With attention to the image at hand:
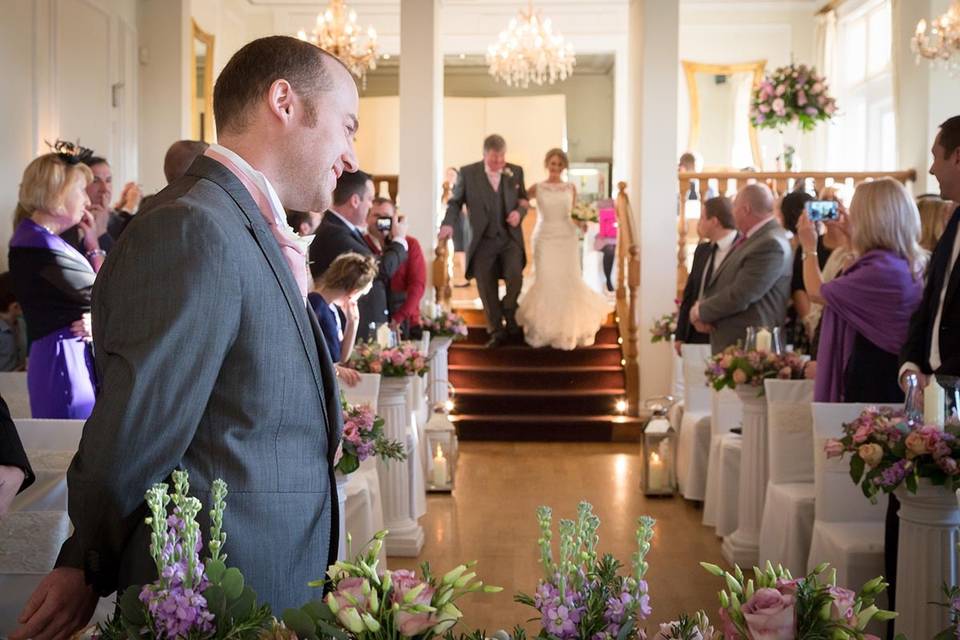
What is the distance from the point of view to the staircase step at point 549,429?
33.2 ft

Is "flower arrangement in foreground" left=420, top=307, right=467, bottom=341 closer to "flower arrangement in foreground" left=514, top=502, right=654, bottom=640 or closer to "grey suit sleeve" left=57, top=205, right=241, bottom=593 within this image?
"grey suit sleeve" left=57, top=205, right=241, bottom=593

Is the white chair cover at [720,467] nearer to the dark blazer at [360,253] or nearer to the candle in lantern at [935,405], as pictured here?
the dark blazer at [360,253]

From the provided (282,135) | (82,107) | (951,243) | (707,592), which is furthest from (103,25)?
(282,135)

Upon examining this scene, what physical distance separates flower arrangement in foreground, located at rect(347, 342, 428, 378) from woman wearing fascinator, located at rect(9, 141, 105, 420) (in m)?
1.62

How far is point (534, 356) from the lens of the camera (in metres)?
11.2

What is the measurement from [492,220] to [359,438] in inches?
283

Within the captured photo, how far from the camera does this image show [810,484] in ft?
17.3

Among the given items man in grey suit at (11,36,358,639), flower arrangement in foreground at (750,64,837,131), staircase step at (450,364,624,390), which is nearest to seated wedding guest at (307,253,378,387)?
man in grey suit at (11,36,358,639)

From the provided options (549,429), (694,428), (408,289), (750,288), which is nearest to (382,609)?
(750,288)

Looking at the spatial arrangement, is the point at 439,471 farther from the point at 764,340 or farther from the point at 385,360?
the point at 764,340

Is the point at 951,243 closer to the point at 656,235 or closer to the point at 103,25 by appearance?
the point at 656,235

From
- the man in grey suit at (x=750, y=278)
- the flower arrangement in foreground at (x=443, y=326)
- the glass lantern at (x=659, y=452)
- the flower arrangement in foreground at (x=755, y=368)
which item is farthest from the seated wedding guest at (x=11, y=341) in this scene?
the man in grey suit at (x=750, y=278)

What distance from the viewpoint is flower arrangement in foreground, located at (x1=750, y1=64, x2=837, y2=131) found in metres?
11.8

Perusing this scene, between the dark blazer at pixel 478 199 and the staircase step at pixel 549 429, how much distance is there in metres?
1.73
